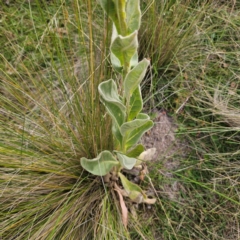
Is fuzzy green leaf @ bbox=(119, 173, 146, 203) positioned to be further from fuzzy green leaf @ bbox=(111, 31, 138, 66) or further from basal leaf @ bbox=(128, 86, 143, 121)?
fuzzy green leaf @ bbox=(111, 31, 138, 66)

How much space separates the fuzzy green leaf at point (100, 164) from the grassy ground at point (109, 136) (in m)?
0.11

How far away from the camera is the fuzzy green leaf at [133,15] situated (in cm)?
86

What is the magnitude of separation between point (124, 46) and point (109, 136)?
1.85 feet

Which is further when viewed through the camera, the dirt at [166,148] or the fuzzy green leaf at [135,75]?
the dirt at [166,148]

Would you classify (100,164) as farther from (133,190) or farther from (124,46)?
(124,46)

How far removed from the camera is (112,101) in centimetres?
97

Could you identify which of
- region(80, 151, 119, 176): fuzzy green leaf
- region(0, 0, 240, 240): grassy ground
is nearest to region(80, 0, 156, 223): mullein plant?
region(80, 151, 119, 176): fuzzy green leaf

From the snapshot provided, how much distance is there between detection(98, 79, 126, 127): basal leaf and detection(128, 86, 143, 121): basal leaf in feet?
0.12

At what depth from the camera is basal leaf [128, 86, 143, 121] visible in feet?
3.51

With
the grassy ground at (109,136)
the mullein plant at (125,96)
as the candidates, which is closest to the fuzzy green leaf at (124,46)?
the mullein plant at (125,96)

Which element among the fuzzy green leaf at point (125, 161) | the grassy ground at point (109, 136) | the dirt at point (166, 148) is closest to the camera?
the fuzzy green leaf at point (125, 161)

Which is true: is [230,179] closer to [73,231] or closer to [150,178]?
[150,178]

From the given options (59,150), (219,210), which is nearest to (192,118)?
(219,210)

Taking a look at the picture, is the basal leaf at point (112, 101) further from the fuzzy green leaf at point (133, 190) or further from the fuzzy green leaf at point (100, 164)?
the fuzzy green leaf at point (133, 190)
